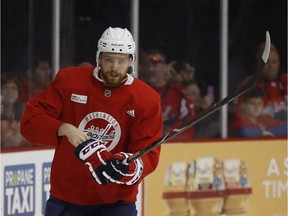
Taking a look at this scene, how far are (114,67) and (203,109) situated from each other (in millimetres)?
3068

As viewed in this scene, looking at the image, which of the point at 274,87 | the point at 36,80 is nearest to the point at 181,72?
the point at 274,87

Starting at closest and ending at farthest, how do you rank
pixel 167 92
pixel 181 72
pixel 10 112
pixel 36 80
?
pixel 10 112 → pixel 36 80 → pixel 167 92 → pixel 181 72

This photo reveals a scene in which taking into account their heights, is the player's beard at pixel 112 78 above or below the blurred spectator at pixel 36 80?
below

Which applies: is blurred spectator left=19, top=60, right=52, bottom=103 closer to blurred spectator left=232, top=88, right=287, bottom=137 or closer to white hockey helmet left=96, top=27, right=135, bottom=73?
blurred spectator left=232, top=88, right=287, bottom=137

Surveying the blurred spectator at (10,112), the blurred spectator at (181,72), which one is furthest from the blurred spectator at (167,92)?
the blurred spectator at (10,112)

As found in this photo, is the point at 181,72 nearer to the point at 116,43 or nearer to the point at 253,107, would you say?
the point at 253,107

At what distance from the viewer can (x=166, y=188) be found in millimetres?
6910

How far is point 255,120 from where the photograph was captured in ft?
25.2

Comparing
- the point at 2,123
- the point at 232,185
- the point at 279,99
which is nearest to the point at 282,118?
the point at 279,99

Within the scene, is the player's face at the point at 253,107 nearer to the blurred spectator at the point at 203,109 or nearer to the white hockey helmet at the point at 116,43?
the blurred spectator at the point at 203,109

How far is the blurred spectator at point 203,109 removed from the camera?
7.34 m

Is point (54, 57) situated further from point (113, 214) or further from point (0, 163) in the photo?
point (113, 214)

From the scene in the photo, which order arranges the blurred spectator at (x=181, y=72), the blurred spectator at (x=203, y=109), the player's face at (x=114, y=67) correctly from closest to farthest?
the player's face at (x=114, y=67) < the blurred spectator at (x=181, y=72) < the blurred spectator at (x=203, y=109)

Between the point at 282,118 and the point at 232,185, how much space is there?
Result: 31.3 inches
